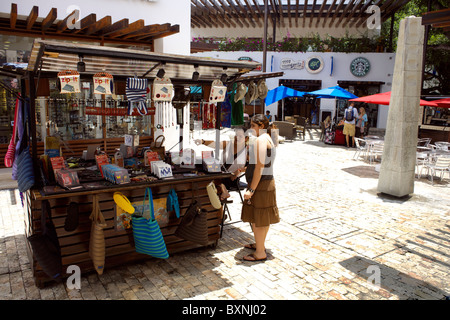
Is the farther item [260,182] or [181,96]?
[181,96]

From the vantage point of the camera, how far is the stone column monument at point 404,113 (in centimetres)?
772

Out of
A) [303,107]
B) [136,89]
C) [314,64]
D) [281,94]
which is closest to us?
[136,89]

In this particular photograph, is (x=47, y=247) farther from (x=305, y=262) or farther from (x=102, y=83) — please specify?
(x=305, y=262)

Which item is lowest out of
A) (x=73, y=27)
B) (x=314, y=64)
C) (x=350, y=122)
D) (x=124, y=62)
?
(x=350, y=122)

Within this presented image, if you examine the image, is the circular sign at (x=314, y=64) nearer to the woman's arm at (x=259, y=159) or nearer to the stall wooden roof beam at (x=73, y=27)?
the stall wooden roof beam at (x=73, y=27)

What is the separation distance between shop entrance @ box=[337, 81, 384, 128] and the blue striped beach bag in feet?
69.4

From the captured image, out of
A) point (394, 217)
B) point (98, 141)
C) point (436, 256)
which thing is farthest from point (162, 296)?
point (98, 141)

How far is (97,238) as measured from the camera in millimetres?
4219

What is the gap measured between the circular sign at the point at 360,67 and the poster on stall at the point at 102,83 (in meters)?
21.4

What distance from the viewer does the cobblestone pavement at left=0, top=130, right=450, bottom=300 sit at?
422 centimetres

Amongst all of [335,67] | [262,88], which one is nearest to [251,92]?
[262,88]

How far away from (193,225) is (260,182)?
1.11m
